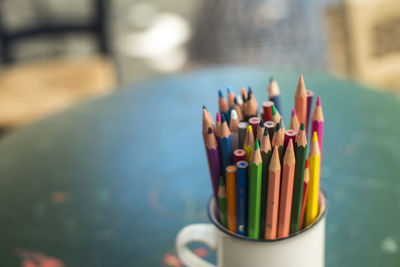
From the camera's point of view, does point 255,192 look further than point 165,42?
No

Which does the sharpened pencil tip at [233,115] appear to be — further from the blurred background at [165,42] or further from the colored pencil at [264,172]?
the blurred background at [165,42]

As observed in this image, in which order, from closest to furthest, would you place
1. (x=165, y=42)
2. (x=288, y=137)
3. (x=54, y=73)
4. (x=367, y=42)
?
(x=288, y=137) < (x=367, y=42) < (x=54, y=73) < (x=165, y=42)

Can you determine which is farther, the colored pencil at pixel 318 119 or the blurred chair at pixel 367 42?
the blurred chair at pixel 367 42

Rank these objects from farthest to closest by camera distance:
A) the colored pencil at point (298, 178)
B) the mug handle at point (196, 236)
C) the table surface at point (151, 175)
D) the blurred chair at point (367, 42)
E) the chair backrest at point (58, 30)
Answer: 1. the chair backrest at point (58, 30)
2. the blurred chair at point (367, 42)
3. the table surface at point (151, 175)
4. the mug handle at point (196, 236)
5. the colored pencil at point (298, 178)

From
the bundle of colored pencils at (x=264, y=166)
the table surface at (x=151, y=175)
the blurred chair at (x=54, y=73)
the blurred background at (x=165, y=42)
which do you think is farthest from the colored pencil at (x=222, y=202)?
the blurred chair at (x=54, y=73)

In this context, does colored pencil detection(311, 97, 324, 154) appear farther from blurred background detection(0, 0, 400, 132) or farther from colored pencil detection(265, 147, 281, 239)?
blurred background detection(0, 0, 400, 132)

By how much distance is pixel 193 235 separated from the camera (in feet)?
1.65

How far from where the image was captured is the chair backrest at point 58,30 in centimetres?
174

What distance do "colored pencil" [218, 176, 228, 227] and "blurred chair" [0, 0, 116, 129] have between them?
1195mm

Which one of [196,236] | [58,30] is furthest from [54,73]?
[196,236]

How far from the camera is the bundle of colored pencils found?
406 mm

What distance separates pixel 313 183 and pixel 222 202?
9cm

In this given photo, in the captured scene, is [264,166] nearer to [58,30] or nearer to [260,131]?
[260,131]

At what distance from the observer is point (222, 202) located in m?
0.46
